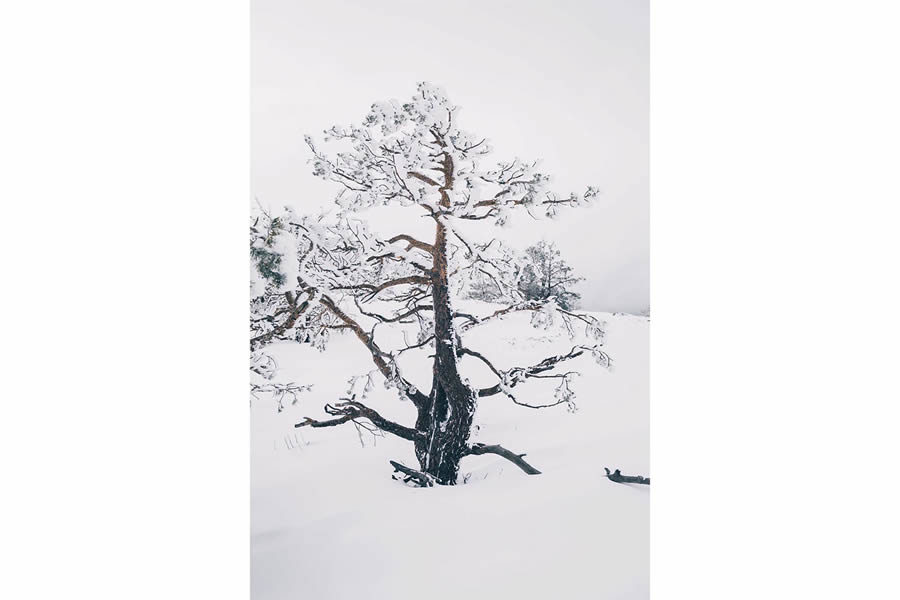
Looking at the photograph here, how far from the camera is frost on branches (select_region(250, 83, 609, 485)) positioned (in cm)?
237

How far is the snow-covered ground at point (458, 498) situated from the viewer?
2.38m

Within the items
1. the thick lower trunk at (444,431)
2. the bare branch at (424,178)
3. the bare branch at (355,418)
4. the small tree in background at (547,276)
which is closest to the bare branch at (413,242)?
the bare branch at (424,178)

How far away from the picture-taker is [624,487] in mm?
2482

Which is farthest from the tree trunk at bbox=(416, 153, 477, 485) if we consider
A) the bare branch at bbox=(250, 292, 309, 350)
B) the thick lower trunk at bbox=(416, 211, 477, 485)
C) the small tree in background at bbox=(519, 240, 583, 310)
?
the bare branch at bbox=(250, 292, 309, 350)

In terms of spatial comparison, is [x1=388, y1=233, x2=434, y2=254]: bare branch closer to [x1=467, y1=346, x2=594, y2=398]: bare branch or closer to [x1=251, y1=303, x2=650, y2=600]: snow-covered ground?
[x1=251, y1=303, x2=650, y2=600]: snow-covered ground

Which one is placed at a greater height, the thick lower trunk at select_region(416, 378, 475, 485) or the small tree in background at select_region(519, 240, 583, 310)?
the small tree in background at select_region(519, 240, 583, 310)

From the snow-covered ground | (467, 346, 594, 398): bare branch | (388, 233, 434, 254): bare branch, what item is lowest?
the snow-covered ground

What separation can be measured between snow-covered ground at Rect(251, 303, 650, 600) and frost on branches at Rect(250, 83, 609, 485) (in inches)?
1.7

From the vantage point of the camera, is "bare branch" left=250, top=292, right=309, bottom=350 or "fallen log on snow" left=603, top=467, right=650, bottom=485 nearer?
"bare branch" left=250, top=292, right=309, bottom=350

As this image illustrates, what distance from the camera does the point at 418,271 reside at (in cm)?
241

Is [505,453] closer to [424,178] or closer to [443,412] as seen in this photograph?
[443,412]
